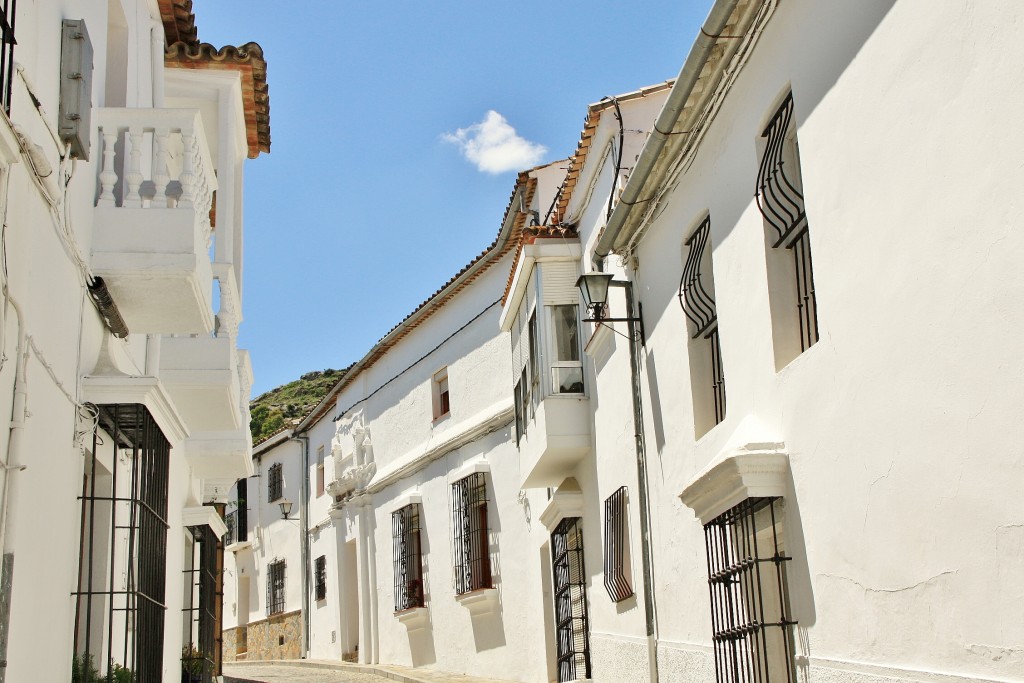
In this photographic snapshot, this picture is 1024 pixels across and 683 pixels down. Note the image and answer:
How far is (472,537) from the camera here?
55.5 ft

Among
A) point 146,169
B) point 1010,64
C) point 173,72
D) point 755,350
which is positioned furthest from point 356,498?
point 1010,64

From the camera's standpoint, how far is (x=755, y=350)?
7066mm

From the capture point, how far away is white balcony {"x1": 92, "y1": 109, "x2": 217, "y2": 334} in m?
6.65

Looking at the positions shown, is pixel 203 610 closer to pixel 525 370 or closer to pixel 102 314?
pixel 525 370

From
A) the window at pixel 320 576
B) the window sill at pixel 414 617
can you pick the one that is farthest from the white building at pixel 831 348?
the window at pixel 320 576

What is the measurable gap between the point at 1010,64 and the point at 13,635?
4.63 meters

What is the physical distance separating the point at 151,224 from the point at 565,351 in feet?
20.1

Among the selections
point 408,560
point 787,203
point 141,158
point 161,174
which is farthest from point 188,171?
point 408,560

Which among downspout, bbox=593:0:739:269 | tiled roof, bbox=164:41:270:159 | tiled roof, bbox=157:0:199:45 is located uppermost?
tiled roof, bbox=157:0:199:45

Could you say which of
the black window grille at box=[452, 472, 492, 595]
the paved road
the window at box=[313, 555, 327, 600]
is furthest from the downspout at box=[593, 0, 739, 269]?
the window at box=[313, 555, 327, 600]

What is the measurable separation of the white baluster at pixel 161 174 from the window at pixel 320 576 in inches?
696

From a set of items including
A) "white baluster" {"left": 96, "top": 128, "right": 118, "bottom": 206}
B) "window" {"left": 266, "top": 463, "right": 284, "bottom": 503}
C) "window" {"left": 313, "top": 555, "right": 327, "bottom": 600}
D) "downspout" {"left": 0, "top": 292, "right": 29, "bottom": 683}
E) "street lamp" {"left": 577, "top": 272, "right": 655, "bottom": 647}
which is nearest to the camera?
"downspout" {"left": 0, "top": 292, "right": 29, "bottom": 683}

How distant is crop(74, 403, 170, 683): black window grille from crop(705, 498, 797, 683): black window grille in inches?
137

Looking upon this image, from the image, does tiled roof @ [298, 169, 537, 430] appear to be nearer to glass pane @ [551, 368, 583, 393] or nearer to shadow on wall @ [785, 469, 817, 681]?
glass pane @ [551, 368, 583, 393]
